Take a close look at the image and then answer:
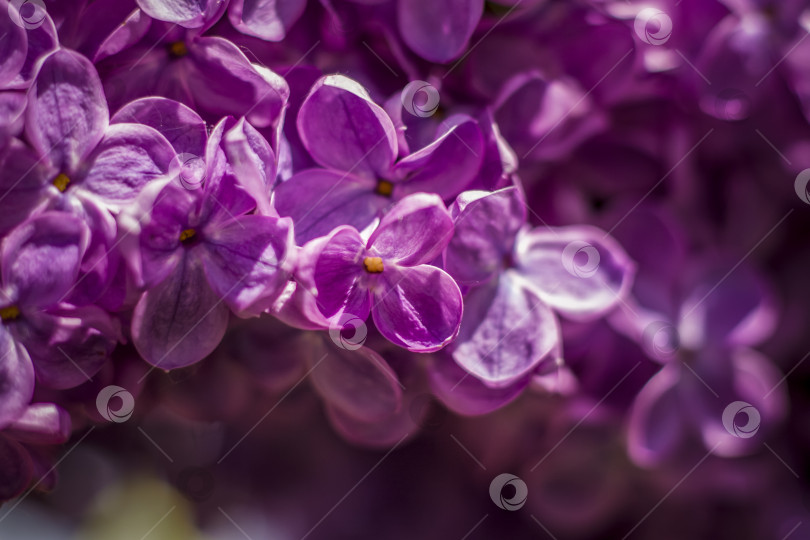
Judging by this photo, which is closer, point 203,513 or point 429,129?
Answer: point 429,129

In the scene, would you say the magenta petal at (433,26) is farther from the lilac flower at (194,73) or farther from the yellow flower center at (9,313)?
the yellow flower center at (9,313)

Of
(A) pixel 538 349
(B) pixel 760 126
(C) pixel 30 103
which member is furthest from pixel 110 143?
(B) pixel 760 126

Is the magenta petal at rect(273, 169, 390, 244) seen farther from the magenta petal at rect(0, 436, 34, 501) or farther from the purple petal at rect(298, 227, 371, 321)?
the magenta petal at rect(0, 436, 34, 501)

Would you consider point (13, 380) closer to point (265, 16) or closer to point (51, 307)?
point (51, 307)

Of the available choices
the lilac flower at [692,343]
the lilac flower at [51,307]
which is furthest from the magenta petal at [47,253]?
the lilac flower at [692,343]

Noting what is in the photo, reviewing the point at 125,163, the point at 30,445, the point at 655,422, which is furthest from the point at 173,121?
the point at 655,422

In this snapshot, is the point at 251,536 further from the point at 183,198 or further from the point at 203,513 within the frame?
the point at 183,198
